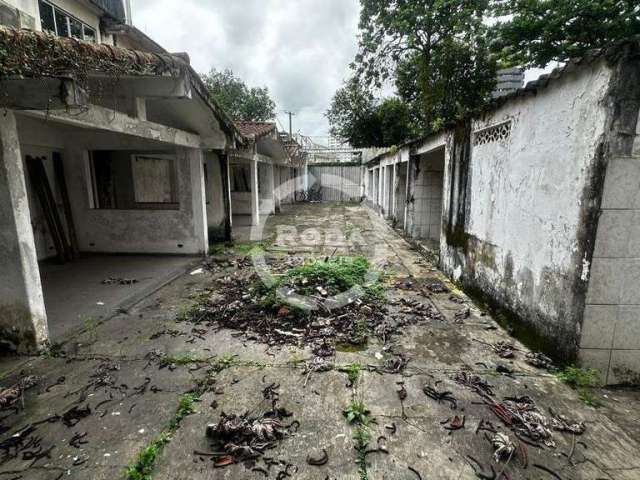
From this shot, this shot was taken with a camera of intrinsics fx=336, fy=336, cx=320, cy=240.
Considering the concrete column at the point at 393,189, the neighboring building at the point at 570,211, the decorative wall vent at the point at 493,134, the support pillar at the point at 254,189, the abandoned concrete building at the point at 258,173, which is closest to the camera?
the neighboring building at the point at 570,211

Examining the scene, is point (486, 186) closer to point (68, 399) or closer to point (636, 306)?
point (636, 306)

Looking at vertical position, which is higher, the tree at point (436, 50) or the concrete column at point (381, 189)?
the tree at point (436, 50)

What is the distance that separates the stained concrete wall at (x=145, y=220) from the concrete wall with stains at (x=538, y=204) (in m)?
5.39

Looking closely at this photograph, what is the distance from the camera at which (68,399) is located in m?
2.79

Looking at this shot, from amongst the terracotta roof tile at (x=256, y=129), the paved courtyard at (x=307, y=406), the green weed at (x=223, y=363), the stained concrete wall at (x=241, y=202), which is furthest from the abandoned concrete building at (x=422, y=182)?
the stained concrete wall at (x=241, y=202)

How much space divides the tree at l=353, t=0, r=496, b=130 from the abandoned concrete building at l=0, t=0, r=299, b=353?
9.81 metres

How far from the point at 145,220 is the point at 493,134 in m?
6.85

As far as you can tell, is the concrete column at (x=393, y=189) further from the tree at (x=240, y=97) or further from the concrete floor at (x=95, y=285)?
the tree at (x=240, y=97)

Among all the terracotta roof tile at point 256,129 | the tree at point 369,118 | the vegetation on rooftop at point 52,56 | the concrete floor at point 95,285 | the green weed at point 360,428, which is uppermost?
the tree at point 369,118

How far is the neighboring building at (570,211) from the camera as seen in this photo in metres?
2.65

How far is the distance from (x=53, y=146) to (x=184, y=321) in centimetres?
520

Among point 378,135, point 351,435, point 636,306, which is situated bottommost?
point 351,435

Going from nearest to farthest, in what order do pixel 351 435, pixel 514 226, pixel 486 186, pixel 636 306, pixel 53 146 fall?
pixel 351 435, pixel 636 306, pixel 514 226, pixel 486 186, pixel 53 146

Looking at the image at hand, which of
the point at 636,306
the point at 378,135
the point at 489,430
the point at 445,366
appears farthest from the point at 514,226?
the point at 378,135
